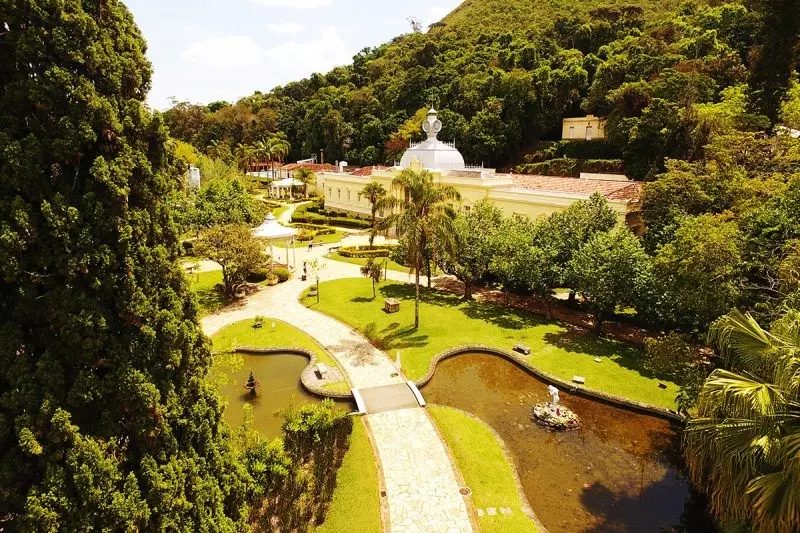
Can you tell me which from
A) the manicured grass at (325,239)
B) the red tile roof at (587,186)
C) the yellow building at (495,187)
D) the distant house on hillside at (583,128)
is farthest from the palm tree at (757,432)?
the distant house on hillside at (583,128)

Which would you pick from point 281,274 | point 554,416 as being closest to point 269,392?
point 554,416

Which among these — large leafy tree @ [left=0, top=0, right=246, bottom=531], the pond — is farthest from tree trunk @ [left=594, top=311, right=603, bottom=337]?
large leafy tree @ [left=0, top=0, right=246, bottom=531]

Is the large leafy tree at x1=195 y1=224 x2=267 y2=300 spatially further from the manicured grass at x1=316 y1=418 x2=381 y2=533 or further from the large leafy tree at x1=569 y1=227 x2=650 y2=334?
the large leafy tree at x1=569 y1=227 x2=650 y2=334

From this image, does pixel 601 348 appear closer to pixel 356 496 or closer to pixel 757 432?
pixel 356 496

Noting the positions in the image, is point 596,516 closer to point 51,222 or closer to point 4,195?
point 51,222

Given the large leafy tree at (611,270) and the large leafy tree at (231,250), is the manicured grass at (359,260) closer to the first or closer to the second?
the large leafy tree at (231,250)

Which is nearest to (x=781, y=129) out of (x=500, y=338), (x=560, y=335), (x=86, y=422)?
(x=560, y=335)

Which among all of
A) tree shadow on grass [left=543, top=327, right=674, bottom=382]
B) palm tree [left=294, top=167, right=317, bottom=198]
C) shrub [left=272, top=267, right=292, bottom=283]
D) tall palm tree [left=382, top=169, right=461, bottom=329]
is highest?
palm tree [left=294, top=167, right=317, bottom=198]
